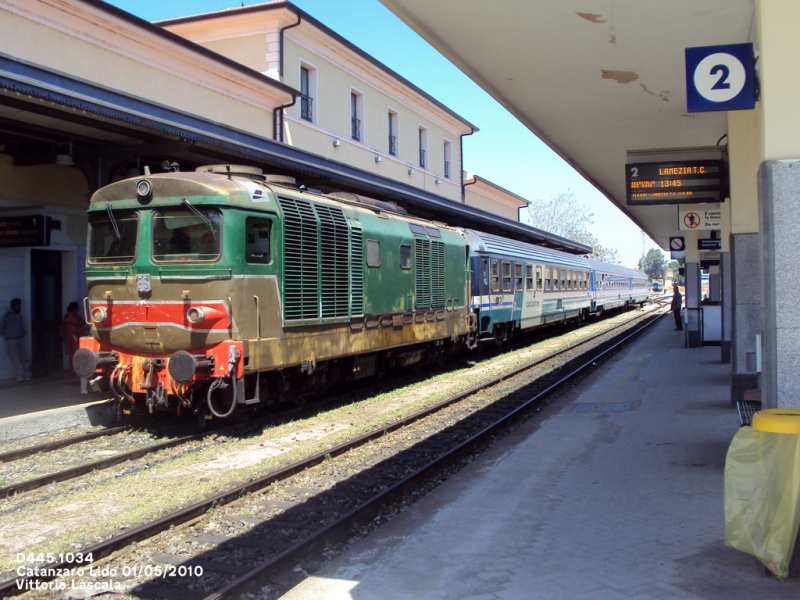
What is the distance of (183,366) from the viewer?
823cm

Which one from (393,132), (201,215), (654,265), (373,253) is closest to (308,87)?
A: (393,132)

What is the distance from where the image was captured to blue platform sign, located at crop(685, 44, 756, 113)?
20.0 feet

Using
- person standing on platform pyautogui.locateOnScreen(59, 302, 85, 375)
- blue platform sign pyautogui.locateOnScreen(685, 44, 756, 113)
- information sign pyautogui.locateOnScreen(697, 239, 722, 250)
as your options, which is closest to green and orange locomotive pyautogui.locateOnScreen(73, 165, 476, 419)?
person standing on platform pyautogui.locateOnScreen(59, 302, 85, 375)

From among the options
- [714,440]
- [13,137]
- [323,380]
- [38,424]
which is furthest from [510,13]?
[13,137]

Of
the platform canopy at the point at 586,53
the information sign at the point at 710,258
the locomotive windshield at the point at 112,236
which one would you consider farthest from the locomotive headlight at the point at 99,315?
the information sign at the point at 710,258

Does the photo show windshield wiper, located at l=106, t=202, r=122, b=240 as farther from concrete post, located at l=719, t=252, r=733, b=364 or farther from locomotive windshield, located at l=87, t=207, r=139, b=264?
concrete post, located at l=719, t=252, r=733, b=364

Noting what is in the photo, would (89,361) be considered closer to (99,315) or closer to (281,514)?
(99,315)

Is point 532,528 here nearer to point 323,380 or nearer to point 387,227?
point 323,380

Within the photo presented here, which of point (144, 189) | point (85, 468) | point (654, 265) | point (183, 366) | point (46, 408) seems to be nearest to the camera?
point (85, 468)

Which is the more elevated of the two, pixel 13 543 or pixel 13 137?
pixel 13 137

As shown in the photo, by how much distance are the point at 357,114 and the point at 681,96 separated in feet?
60.7

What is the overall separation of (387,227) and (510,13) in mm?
5883

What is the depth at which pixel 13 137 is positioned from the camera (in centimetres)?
1127

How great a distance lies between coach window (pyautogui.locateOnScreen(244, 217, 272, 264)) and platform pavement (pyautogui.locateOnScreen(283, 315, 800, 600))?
374 centimetres
